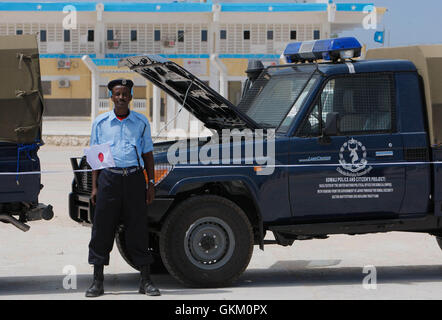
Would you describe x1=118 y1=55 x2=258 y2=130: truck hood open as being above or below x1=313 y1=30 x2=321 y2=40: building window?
below

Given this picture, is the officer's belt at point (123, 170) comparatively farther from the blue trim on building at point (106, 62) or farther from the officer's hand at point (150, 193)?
the blue trim on building at point (106, 62)

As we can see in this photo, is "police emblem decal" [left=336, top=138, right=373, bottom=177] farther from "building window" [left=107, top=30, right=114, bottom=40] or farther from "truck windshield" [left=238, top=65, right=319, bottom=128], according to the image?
"building window" [left=107, top=30, right=114, bottom=40]

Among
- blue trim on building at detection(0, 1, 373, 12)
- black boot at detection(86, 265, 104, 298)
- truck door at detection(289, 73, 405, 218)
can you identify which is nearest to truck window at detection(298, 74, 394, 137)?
truck door at detection(289, 73, 405, 218)

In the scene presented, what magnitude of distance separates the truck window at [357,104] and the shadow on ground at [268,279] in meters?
1.62

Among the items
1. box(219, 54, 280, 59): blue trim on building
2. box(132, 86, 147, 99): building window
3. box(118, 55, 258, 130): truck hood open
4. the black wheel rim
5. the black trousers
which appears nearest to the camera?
the black trousers

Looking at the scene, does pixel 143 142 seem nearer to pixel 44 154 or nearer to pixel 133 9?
pixel 44 154

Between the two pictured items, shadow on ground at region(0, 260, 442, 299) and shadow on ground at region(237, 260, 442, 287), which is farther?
shadow on ground at region(237, 260, 442, 287)

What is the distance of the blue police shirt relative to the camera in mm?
8469

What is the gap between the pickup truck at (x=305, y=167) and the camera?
9.05 meters

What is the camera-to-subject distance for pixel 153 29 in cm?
5816

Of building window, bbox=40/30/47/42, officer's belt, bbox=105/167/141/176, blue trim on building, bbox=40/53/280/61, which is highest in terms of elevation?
building window, bbox=40/30/47/42

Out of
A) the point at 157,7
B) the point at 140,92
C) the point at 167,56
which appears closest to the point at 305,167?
the point at 167,56

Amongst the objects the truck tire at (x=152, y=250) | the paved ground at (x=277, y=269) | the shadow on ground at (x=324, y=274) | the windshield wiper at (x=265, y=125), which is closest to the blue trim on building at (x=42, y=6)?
the paved ground at (x=277, y=269)
